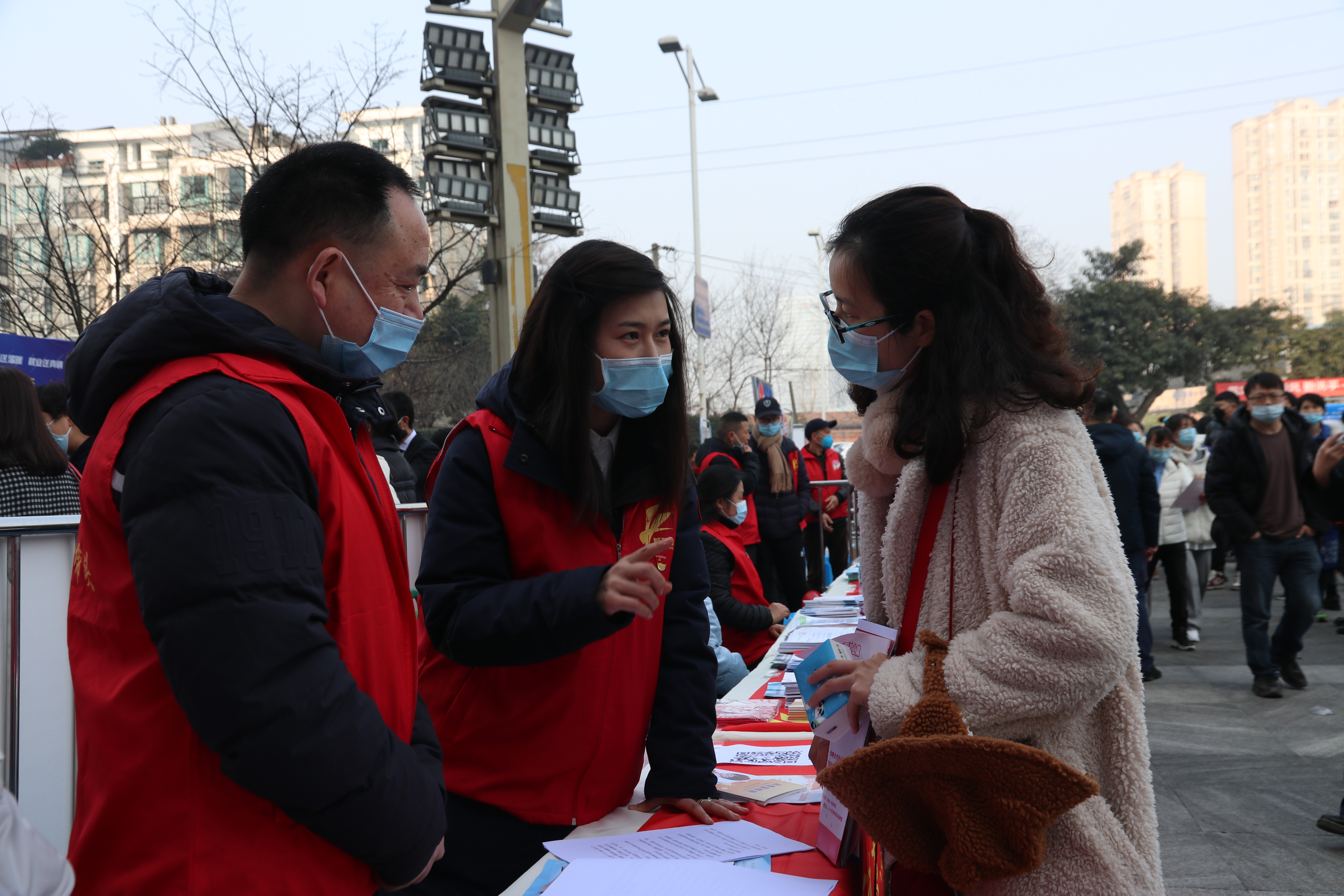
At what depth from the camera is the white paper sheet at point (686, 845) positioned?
1.73 meters

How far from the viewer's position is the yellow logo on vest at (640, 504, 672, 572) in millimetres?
2041

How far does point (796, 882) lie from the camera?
1639mm

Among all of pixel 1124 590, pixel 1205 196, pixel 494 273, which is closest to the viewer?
pixel 1124 590

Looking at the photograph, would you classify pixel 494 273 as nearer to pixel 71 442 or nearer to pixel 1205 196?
pixel 71 442

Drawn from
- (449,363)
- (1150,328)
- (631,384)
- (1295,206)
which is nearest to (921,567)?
(631,384)

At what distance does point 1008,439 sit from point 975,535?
6.1 inches

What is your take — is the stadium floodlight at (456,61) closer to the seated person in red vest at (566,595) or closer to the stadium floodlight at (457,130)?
A: the stadium floodlight at (457,130)

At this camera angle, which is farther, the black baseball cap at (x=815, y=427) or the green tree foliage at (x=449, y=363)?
the green tree foliage at (x=449, y=363)

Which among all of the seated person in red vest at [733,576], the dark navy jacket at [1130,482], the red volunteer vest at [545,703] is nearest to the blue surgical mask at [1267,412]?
the dark navy jacket at [1130,482]

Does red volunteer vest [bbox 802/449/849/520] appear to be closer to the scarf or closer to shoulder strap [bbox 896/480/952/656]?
the scarf

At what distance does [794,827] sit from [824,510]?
873 centimetres

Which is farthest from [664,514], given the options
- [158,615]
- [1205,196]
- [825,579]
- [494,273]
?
[1205,196]

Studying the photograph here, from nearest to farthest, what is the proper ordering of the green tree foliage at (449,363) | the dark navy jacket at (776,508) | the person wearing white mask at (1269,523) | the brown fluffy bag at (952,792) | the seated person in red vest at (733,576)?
the brown fluffy bag at (952,792), the seated person in red vest at (733,576), the person wearing white mask at (1269,523), the dark navy jacket at (776,508), the green tree foliage at (449,363)

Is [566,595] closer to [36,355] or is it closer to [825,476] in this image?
[36,355]
